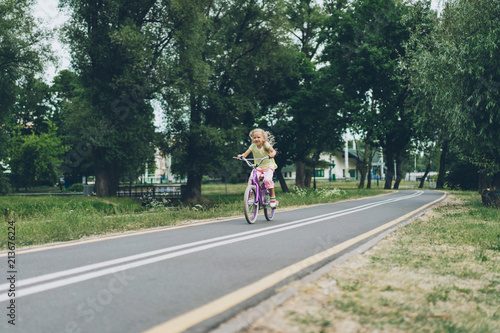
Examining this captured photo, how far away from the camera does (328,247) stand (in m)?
6.27

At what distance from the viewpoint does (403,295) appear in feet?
12.7

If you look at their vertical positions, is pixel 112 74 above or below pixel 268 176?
above

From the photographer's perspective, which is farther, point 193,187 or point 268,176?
point 193,187

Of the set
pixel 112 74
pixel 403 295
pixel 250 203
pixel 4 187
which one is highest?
pixel 112 74

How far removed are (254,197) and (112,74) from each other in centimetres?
1818

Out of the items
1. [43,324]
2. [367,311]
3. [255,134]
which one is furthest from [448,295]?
[255,134]

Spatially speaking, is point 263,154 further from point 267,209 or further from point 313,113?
point 313,113

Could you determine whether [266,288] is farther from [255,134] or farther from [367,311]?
[255,134]

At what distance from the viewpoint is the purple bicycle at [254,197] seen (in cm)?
883

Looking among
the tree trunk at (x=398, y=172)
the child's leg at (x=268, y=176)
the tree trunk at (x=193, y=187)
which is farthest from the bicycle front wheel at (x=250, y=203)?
the tree trunk at (x=398, y=172)

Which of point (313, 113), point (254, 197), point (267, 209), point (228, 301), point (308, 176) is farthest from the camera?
point (308, 176)

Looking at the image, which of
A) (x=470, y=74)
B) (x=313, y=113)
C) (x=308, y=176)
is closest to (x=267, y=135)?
(x=470, y=74)

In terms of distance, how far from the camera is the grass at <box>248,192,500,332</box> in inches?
122

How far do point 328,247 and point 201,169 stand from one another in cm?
2274
